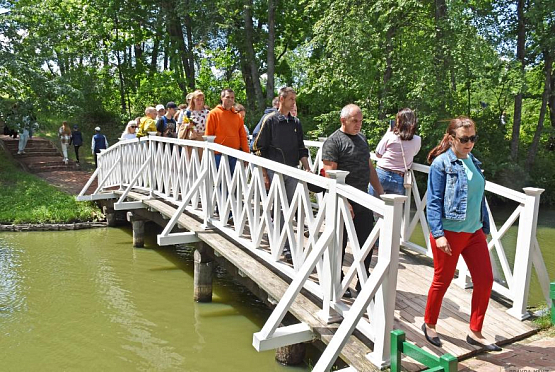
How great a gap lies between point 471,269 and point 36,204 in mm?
11931

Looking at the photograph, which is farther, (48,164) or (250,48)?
(250,48)

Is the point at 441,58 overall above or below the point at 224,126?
above

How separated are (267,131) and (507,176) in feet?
42.0

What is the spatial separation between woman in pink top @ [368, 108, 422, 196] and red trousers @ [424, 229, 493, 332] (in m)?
1.60

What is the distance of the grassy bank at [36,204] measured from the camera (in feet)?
38.7

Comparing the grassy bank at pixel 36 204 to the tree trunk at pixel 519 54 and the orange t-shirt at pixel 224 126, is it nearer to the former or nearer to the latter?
the orange t-shirt at pixel 224 126

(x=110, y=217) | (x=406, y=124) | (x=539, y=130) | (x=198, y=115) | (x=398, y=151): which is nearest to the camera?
(x=406, y=124)

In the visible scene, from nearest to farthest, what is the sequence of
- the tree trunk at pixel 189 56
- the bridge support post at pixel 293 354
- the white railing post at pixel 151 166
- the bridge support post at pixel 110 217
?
the bridge support post at pixel 293 354 < the white railing post at pixel 151 166 < the bridge support post at pixel 110 217 < the tree trunk at pixel 189 56

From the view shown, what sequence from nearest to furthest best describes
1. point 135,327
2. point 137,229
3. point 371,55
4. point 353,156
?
point 353,156, point 135,327, point 137,229, point 371,55

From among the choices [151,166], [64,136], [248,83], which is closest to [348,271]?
[151,166]

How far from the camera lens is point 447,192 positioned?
3502mm

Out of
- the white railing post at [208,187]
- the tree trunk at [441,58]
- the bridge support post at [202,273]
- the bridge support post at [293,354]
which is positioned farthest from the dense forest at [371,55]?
the bridge support post at [293,354]

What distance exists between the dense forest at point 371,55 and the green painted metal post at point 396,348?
10224mm

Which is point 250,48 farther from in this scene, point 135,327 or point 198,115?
point 135,327
